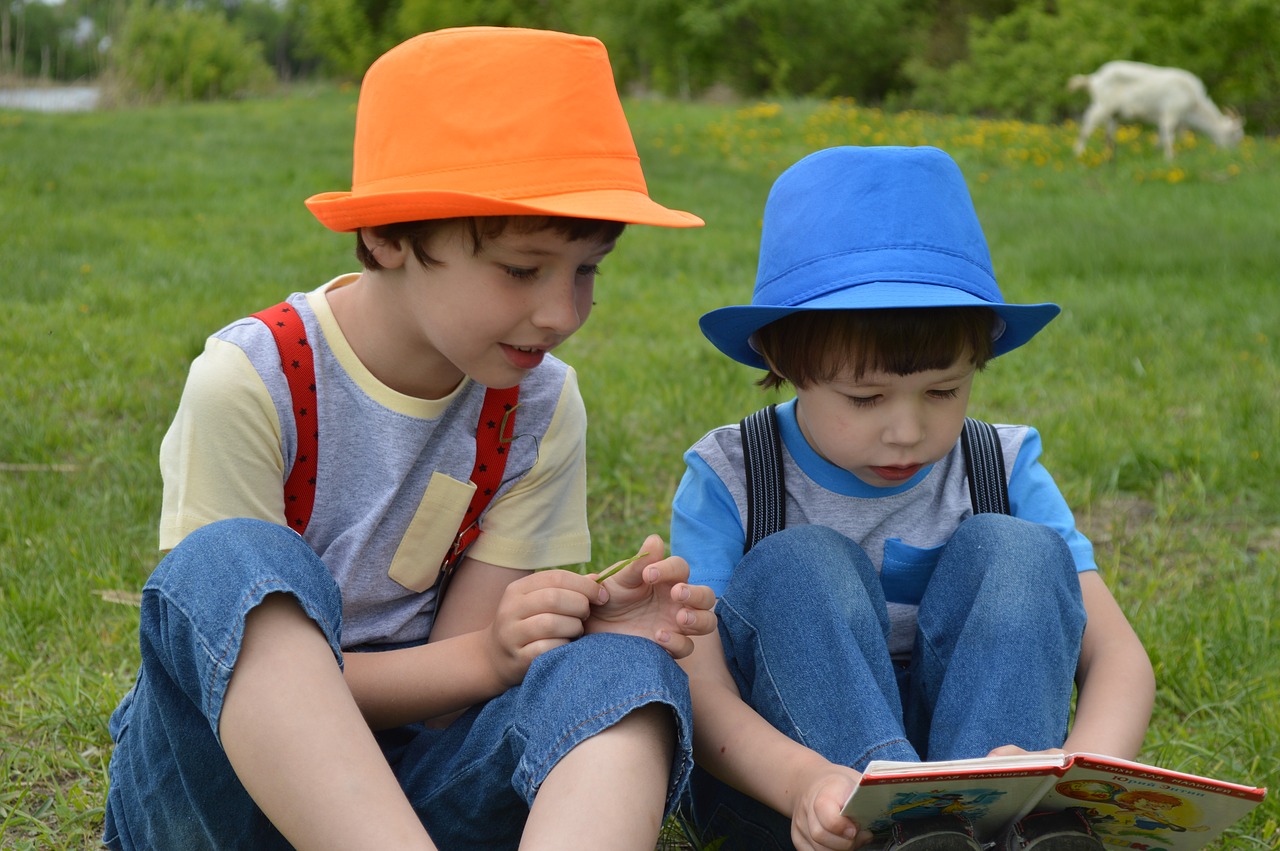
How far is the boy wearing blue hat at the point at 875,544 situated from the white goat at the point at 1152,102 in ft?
32.8

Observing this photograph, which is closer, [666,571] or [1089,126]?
[666,571]

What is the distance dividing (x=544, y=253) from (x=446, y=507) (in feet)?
1.32

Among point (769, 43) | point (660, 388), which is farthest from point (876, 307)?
point (769, 43)

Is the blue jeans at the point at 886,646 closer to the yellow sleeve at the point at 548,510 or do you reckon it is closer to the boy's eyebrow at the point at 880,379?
the boy's eyebrow at the point at 880,379

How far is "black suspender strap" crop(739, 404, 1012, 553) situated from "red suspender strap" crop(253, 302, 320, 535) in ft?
1.95

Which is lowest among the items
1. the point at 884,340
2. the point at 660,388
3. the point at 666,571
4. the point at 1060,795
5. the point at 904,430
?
the point at 660,388

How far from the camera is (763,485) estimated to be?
177 cm

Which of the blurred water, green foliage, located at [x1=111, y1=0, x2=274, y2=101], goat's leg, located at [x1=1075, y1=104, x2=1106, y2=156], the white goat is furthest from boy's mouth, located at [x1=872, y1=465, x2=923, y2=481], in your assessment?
green foliage, located at [x1=111, y1=0, x2=274, y2=101]

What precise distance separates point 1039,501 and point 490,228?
89cm

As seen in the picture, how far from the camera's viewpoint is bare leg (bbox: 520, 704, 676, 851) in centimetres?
124

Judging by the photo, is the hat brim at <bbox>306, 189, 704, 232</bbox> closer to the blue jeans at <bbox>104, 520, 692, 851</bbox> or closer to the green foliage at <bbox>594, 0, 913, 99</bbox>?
the blue jeans at <bbox>104, 520, 692, 851</bbox>

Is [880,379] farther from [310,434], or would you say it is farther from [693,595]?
[310,434]

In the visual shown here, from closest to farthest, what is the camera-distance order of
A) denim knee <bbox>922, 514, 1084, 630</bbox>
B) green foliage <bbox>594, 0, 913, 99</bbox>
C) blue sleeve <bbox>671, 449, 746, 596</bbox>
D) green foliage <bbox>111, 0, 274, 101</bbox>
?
denim knee <bbox>922, 514, 1084, 630</bbox>
blue sleeve <bbox>671, 449, 746, 596</bbox>
green foliage <bbox>111, 0, 274, 101</bbox>
green foliage <bbox>594, 0, 913, 99</bbox>

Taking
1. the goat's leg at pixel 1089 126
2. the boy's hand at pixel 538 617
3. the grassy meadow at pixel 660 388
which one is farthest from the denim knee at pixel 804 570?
the goat's leg at pixel 1089 126
